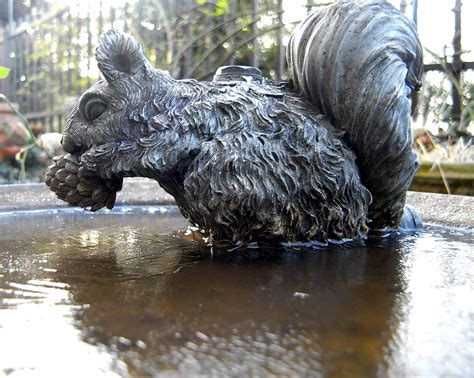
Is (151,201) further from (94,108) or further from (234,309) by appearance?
(234,309)

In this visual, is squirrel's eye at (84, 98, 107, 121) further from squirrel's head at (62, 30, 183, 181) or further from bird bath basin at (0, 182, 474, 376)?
bird bath basin at (0, 182, 474, 376)

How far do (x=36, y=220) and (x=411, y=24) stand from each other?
1252 mm

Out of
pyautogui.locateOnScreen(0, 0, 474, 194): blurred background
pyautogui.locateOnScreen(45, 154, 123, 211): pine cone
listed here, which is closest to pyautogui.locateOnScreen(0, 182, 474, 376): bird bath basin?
pyautogui.locateOnScreen(45, 154, 123, 211): pine cone

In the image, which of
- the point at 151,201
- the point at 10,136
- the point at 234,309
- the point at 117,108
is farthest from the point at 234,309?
the point at 10,136

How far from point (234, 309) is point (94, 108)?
2.17 ft

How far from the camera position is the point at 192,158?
3.76 ft

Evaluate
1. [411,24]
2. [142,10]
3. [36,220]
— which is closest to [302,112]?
[411,24]

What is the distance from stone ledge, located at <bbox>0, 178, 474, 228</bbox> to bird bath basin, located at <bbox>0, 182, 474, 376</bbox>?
0.44 m

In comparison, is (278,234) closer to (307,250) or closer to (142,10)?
(307,250)

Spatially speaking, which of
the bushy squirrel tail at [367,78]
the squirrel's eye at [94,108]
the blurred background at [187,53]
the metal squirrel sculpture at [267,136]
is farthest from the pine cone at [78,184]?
the blurred background at [187,53]

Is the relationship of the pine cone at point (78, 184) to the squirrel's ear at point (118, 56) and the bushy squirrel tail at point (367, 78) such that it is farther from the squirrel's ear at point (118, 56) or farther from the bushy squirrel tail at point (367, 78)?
the bushy squirrel tail at point (367, 78)

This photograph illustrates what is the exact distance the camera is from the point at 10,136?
3.96 metres

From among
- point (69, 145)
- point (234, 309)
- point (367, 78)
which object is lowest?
point (234, 309)

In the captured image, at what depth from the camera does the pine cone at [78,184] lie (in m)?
1.22
